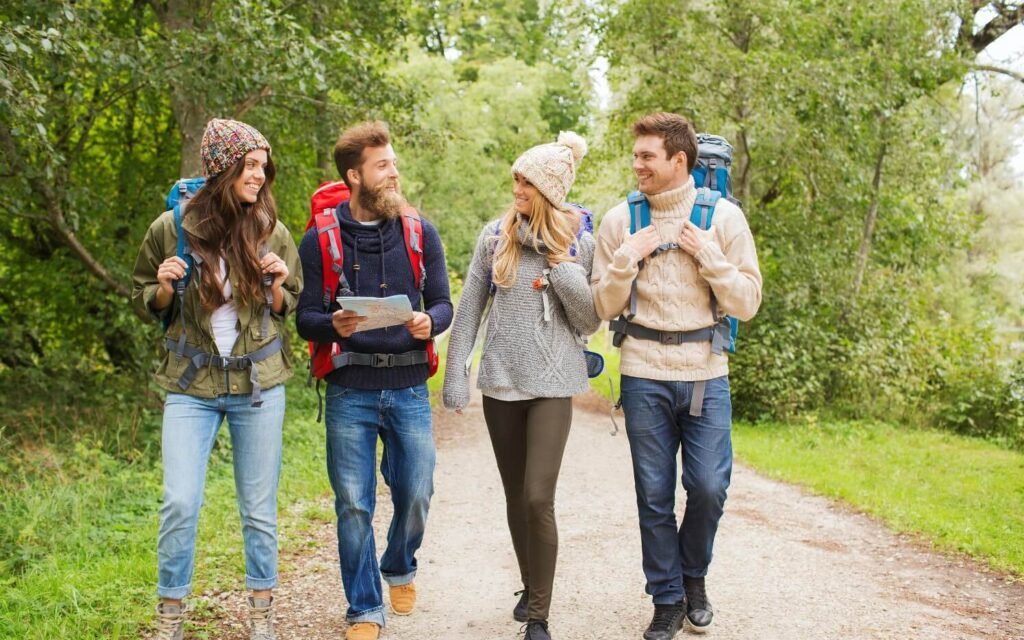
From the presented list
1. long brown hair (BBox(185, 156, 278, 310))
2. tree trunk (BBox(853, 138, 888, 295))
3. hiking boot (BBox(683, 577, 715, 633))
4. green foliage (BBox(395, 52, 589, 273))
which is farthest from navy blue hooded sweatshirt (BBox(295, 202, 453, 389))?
green foliage (BBox(395, 52, 589, 273))

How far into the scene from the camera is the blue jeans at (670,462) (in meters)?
4.19

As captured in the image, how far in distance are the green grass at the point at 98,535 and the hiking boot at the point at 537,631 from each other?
1.48 m

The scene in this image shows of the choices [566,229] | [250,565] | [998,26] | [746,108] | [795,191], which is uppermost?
[998,26]

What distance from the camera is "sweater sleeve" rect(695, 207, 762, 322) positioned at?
4.05 m

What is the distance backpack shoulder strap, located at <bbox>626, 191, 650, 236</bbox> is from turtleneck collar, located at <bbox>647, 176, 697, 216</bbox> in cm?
3

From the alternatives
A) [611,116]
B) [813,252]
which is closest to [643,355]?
[813,252]

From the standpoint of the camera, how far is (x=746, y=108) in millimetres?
11992

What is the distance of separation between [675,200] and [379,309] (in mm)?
1455

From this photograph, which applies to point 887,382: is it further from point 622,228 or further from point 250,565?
point 250,565

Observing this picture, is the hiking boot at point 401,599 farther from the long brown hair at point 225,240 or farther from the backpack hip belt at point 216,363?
the long brown hair at point 225,240

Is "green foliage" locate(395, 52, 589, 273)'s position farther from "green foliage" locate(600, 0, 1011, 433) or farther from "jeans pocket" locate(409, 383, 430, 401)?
"jeans pocket" locate(409, 383, 430, 401)

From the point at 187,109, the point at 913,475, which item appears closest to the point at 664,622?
the point at 913,475

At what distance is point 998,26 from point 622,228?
464 inches

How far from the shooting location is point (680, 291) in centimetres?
417
